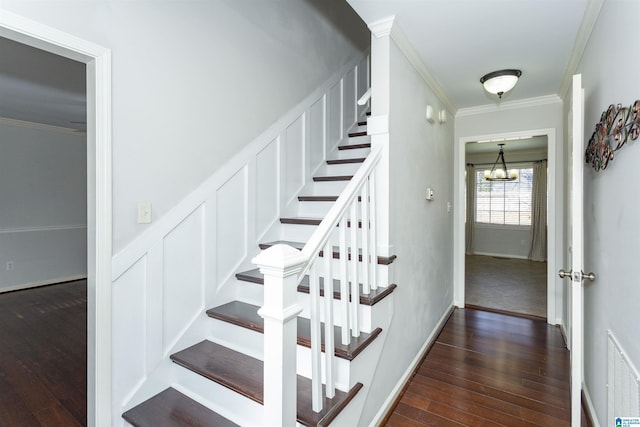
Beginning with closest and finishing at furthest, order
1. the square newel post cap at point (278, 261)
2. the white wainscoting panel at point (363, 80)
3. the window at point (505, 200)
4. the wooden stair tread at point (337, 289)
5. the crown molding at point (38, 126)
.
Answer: the square newel post cap at point (278, 261), the wooden stair tread at point (337, 289), the white wainscoting panel at point (363, 80), the crown molding at point (38, 126), the window at point (505, 200)

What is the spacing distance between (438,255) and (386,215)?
1.56m

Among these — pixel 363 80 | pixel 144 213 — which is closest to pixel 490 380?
pixel 144 213

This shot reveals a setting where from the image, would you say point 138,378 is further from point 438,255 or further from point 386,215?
point 438,255

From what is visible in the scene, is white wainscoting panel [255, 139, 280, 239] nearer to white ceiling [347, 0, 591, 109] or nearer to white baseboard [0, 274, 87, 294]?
white ceiling [347, 0, 591, 109]

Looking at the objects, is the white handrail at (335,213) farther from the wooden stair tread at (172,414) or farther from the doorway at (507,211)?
the doorway at (507,211)

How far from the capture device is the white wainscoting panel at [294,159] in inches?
107

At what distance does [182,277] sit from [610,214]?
7.61 ft

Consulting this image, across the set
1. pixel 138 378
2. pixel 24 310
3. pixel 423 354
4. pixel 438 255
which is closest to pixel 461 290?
pixel 438 255

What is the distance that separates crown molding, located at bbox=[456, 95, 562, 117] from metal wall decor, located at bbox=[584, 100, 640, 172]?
183 cm

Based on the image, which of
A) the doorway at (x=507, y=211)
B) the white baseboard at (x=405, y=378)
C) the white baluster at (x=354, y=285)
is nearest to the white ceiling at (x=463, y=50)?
the white baluster at (x=354, y=285)

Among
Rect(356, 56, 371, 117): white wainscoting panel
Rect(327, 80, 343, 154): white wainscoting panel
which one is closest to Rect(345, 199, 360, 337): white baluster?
Rect(327, 80, 343, 154): white wainscoting panel

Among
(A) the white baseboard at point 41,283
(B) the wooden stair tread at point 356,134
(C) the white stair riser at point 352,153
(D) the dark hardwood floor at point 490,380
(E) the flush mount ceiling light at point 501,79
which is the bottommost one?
(D) the dark hardwood floor at point 490,380

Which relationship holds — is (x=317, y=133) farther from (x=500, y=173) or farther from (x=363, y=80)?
(x=500, y=173)

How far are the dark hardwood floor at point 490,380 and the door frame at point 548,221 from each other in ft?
1.23
